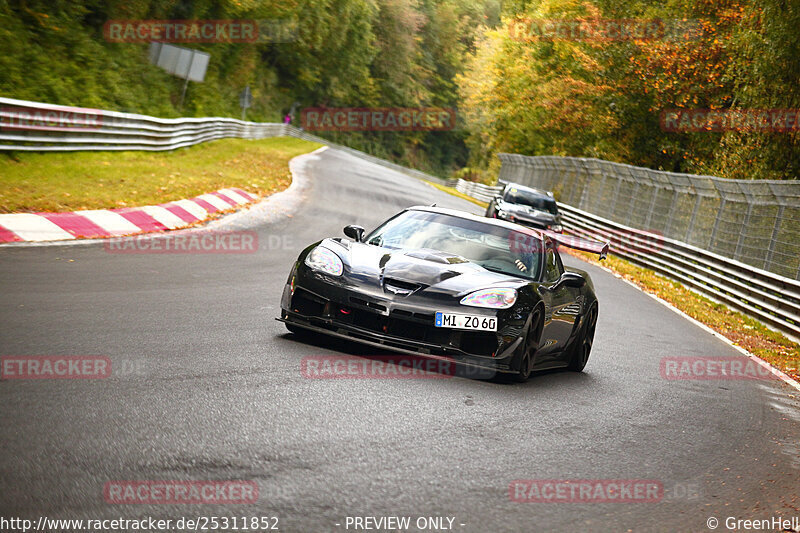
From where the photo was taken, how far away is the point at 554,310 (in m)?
8.38

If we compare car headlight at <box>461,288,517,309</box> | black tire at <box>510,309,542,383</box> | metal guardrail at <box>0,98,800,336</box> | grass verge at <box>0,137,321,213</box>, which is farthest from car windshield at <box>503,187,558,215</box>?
car headlight at <box>461,288,517,309</box>

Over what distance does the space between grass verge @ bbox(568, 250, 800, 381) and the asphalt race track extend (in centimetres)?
325

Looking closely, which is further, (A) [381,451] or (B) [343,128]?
(B) [343,128]

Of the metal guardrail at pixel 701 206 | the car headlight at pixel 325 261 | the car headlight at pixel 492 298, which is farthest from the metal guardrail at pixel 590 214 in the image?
the car headlight at pixel 325 261

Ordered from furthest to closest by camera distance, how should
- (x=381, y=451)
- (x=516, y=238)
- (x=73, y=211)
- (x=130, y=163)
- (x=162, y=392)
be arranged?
(x=130, y=163), (x=73, y=211), (x=516, y=238), (x=162, y=392), (x=381, y=451)

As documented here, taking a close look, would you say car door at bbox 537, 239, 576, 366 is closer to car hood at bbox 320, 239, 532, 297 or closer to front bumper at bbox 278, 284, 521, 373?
car hood at bbox 320, 239, 532, 297

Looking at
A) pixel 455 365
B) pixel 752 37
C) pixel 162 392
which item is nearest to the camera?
pixel 162 392

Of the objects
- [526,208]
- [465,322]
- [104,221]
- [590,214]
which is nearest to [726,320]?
[526,208]

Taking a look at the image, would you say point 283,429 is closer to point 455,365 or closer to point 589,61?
point 455,365

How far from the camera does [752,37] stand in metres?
27.6

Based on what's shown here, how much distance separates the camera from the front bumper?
7242 mm

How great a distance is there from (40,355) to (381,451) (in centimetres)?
230

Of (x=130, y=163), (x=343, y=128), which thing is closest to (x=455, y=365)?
(x=130, y=163)

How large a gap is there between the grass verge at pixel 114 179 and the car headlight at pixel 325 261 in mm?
5846
